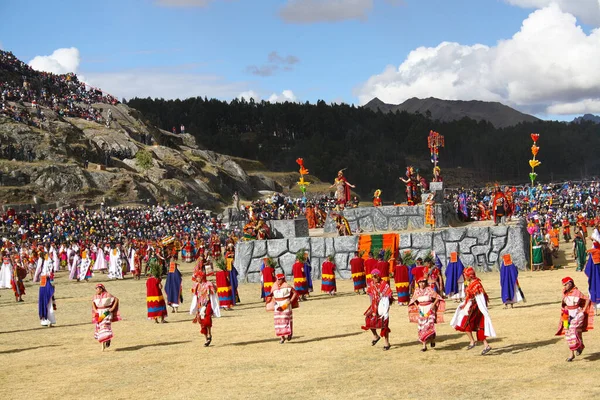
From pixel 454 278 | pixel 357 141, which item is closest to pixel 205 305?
pixel 454 278

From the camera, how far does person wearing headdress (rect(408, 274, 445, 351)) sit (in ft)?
47.9

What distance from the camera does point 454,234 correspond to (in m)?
32.3

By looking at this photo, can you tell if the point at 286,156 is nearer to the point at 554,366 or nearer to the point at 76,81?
the point at 76,81

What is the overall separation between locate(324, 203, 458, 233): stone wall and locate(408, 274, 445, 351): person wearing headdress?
21107mm

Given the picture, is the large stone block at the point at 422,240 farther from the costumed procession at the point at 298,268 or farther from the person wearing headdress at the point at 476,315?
the person wearing headdress at the point at 476,315

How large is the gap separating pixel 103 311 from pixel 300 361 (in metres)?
5.15

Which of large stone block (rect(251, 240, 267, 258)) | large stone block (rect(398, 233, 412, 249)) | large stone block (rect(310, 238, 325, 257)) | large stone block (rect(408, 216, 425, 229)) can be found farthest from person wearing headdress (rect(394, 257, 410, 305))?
large stone block (rect(408, 216, 425, 229))

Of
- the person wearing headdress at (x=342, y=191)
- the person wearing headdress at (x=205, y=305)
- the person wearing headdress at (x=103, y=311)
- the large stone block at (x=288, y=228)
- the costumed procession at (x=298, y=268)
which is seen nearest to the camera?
the costumed procession at (x=298, y=268)

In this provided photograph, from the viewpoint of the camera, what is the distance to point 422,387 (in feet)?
39.2

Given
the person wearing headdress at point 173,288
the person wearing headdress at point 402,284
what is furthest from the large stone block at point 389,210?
the person wearing headdress at point 173,288

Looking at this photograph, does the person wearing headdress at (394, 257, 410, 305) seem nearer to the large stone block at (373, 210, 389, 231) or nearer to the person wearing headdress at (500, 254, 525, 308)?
the person wearing headdress at (500, 254, 525, 308)

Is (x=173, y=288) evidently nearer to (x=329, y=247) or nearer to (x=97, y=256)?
(x=329, y=247)

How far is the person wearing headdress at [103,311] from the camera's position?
17.4 m

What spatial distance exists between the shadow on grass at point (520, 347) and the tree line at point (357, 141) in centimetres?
10541
